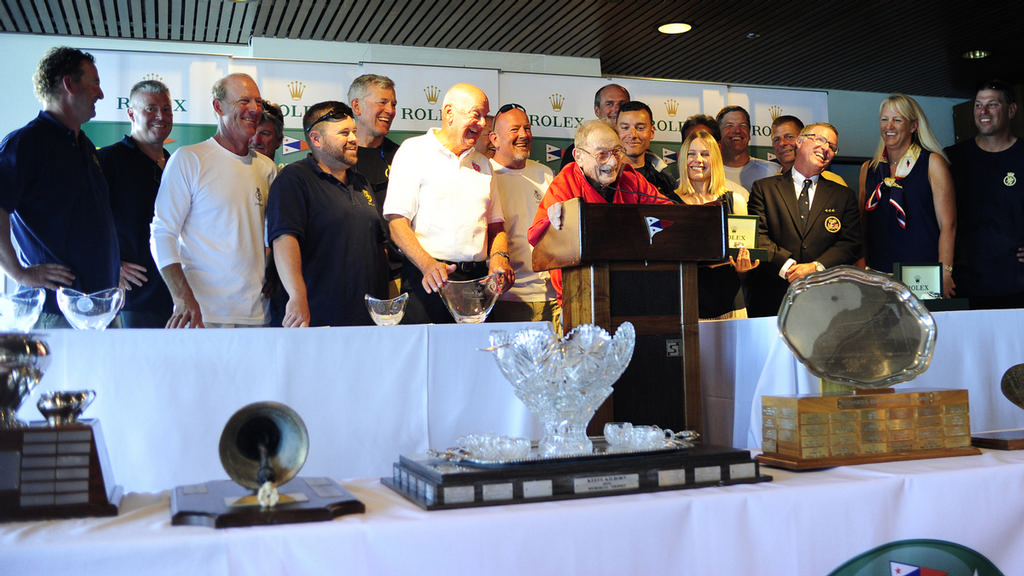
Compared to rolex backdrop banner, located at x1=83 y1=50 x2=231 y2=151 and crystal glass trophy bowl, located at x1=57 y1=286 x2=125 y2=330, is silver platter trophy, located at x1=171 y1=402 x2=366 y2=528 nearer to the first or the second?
crystal glass trophy bowl, located at x1=57 y1=286 x2=125 y2=330

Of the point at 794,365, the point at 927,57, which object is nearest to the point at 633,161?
the point at 794,365

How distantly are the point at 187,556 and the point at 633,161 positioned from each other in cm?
336

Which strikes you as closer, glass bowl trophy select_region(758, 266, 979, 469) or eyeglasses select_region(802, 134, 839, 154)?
glass bowl trophy select_region(758, 266, 979, 469)

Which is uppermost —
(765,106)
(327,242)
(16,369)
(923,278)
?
(765,106)

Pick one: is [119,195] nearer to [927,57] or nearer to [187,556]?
[187,556]

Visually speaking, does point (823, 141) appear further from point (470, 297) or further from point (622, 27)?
point (622, 27)

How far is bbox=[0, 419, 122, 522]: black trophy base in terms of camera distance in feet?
3.64

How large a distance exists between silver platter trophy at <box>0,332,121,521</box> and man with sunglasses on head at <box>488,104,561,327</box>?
254 centimetres

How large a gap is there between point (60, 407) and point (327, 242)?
75.5 inches

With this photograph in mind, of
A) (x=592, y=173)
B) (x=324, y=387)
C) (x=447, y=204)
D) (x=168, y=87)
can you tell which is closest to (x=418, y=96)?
(x=168, y=87)

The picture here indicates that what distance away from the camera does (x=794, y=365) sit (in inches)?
93.9

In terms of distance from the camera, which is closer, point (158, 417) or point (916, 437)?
point (916, 437)

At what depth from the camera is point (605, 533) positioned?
1.14 metres

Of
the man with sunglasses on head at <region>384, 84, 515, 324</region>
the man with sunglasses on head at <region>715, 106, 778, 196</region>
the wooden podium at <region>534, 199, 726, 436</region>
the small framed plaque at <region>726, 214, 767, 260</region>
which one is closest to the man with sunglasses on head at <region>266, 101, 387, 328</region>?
the man with sunglasses on head at <region>384, 84, 515, 324</region>
